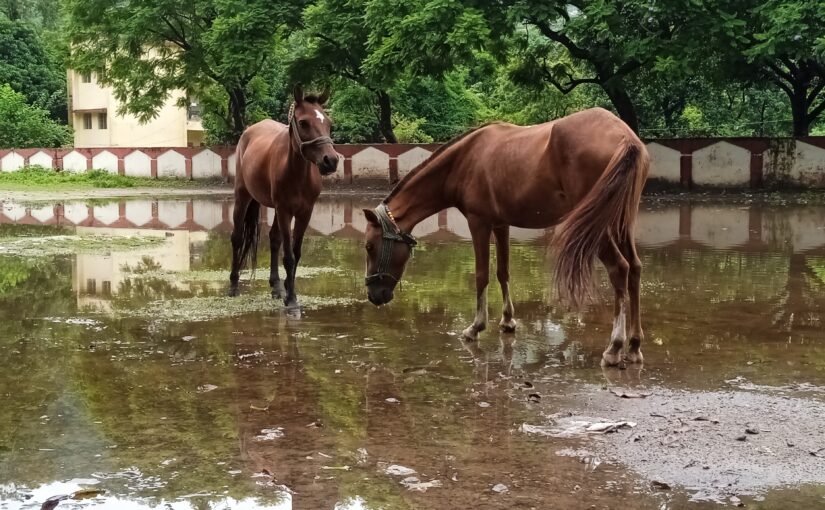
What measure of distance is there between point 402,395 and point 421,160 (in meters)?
26.5

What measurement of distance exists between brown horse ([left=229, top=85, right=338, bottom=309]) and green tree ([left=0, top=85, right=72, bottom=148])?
41.6 metres

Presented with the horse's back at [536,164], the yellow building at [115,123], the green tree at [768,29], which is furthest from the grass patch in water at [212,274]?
the yellow building at [115,123]

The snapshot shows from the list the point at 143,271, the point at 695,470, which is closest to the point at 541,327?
the point at 695,470

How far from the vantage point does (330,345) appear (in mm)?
7156

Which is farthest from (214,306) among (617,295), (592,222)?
(592,222)

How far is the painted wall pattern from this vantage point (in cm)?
2666

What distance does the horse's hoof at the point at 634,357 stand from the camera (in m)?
6.45

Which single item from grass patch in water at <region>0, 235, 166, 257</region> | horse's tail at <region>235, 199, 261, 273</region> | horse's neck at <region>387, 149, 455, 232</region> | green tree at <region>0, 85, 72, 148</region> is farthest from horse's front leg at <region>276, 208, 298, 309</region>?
green tree at <region>0, 85, 72, 148</region>

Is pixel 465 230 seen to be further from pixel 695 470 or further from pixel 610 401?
pixel 695 470

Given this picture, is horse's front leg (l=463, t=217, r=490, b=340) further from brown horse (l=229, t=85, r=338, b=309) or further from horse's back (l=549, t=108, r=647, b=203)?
brown horse (l=229, t=85, r=338, b=309)

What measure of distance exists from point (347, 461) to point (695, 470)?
1.68m

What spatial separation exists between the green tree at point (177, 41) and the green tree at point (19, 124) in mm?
11215

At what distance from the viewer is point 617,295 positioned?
21.4 feet

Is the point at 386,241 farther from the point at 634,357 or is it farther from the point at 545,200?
the point at 634,357
